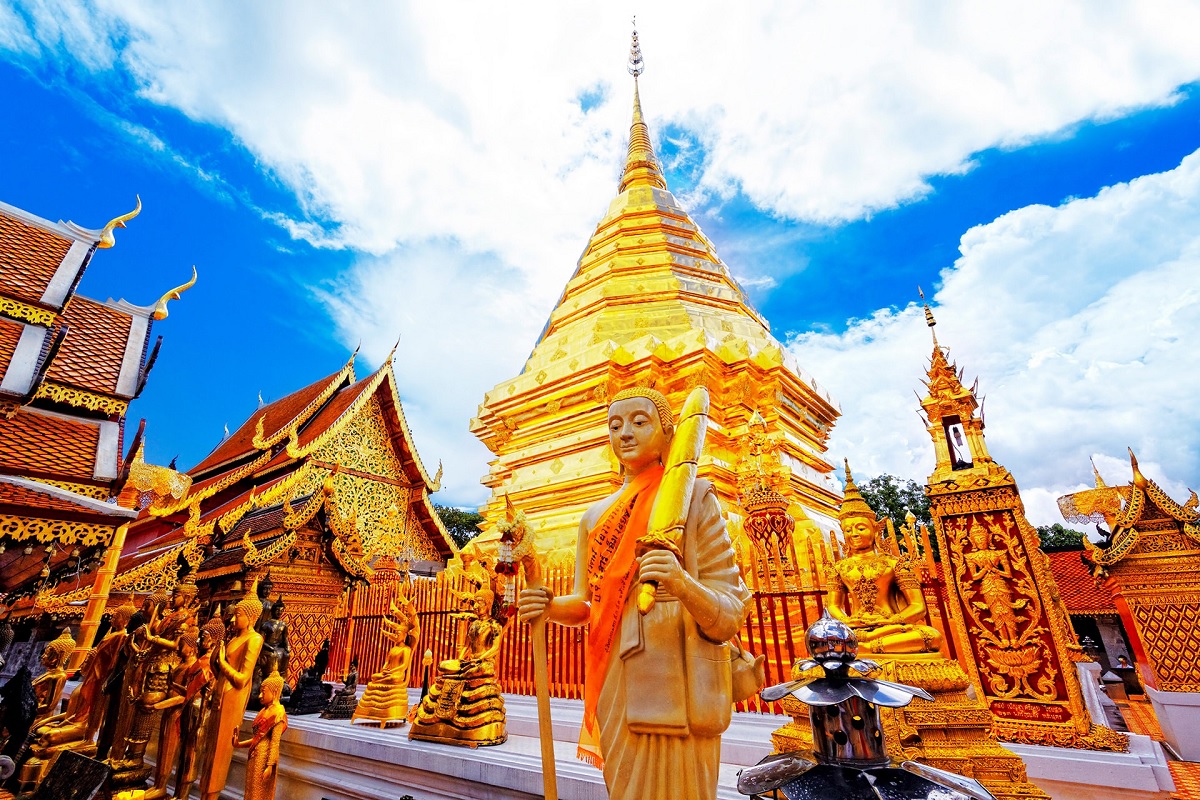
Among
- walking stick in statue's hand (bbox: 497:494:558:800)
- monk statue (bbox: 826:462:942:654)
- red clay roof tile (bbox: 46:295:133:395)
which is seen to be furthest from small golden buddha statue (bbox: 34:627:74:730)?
monk statue (bbox: 826:462:942:654)

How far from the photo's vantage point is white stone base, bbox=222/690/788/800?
2.46 m

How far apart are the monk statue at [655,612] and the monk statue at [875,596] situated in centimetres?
108

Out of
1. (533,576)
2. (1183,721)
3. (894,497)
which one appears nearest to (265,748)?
(533,576)

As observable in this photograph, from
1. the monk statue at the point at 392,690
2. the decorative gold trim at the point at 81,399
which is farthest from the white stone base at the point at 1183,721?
the decorative gold trim at the point at 81,399

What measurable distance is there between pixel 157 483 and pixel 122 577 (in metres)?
1.26

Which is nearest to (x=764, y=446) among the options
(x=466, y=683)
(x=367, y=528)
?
(x=466, y=683)

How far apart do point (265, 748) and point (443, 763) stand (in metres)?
1.15

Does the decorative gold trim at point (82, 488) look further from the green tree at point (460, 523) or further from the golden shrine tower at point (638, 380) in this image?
the green tree at point (460, 523)

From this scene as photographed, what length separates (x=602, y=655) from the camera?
1739mm

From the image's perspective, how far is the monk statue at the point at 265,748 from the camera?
307 cm

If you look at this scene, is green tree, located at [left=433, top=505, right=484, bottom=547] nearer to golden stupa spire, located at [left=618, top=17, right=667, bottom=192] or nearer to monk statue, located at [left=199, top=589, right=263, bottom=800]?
golden stupa spire, located at [left=618, top=17, right=667, bottom=192]

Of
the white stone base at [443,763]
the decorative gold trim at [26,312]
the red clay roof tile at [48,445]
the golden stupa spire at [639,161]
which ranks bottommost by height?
the white stone base at [443,763]

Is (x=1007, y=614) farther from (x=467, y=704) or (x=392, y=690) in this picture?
(x=392, y=690)

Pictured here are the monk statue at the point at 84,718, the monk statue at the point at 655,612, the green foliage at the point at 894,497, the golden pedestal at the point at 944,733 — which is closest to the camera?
the monk statue at the point at 655,612
